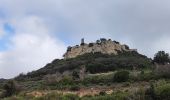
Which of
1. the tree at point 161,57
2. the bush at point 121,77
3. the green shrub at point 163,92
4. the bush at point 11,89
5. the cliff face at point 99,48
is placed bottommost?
the green shrub at point 163,92

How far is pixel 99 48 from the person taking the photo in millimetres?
126812

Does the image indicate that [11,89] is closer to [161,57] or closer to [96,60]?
[96,60]

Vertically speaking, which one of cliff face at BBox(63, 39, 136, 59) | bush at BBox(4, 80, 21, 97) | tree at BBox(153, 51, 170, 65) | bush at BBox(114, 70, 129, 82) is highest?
cliff face at BBox(63, 39, 136, 59)

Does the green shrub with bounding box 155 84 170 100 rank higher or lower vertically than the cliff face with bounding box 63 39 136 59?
lower

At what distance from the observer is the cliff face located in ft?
414

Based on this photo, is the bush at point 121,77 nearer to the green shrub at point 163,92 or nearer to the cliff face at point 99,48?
the green shrub at point 163,92

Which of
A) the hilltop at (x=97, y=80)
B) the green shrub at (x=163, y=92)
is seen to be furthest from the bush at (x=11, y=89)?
the green shrub at (x=163, y=92)

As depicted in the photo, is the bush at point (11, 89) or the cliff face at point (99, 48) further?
the cliff face at point (99, 48)

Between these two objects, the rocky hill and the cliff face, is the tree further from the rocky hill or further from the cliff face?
the cliff face

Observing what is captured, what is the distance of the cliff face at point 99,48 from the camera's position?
414 ft

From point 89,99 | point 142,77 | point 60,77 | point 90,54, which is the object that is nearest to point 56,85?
point 60,77

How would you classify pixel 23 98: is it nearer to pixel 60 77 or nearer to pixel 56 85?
pixel 56 85

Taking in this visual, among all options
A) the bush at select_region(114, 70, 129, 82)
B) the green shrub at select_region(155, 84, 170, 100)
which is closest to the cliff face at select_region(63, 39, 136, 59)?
the bush at select_region(114, 70, 129, 82)

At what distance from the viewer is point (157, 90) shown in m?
53.9
